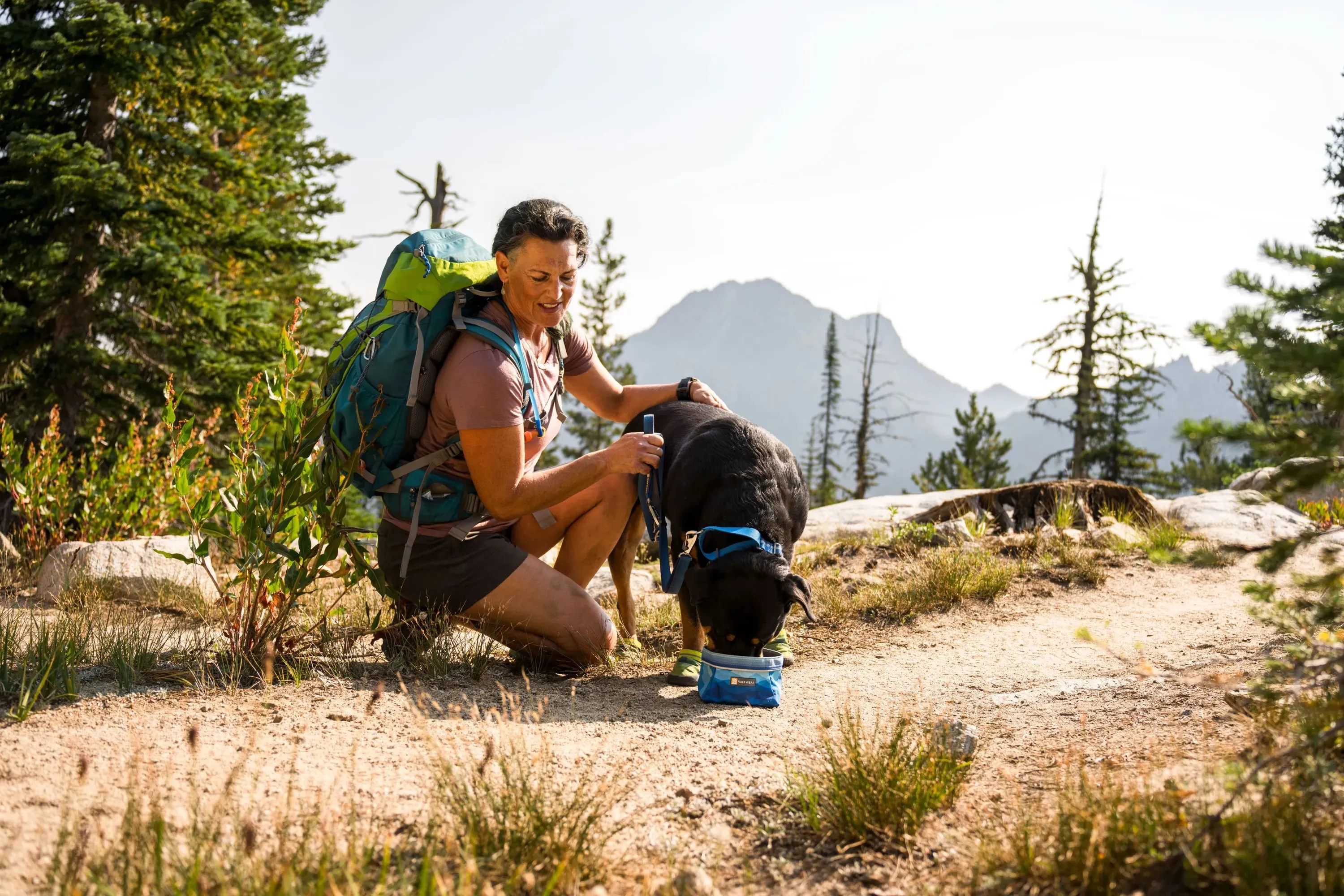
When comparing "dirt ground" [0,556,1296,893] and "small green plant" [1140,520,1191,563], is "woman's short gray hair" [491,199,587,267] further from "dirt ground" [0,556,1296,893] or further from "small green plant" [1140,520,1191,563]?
"small green plant" [1140,520,1191,563]

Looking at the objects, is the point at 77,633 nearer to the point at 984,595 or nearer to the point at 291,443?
the point at 291,443

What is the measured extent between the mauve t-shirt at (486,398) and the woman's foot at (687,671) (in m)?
1.09

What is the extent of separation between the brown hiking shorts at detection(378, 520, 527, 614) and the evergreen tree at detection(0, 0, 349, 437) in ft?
18.6

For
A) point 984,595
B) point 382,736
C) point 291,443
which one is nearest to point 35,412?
point 291,443

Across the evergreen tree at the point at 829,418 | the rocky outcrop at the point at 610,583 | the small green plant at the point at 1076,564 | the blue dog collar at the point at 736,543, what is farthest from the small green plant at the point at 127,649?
the evergreen tree at the point at 829,418

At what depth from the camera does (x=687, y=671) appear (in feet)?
13.1

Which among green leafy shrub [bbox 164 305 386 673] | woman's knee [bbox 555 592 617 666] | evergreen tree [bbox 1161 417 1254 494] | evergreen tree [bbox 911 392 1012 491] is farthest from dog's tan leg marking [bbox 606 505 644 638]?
evergreen tree [bbox 911 392 1012 491]

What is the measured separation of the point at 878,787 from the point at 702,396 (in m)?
3.03

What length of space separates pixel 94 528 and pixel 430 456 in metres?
4.79

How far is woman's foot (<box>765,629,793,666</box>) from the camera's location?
419 cm

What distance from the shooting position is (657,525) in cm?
452

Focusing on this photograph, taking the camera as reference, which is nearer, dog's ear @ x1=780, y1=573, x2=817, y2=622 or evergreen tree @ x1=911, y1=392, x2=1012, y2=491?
dog's ear @ x1=780, y1=573, x2=817, y2=622

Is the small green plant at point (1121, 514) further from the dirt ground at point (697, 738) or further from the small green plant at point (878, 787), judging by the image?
the small green plant at point (878, 787)

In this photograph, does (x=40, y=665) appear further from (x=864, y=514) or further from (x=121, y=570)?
(x=864, y=514)
